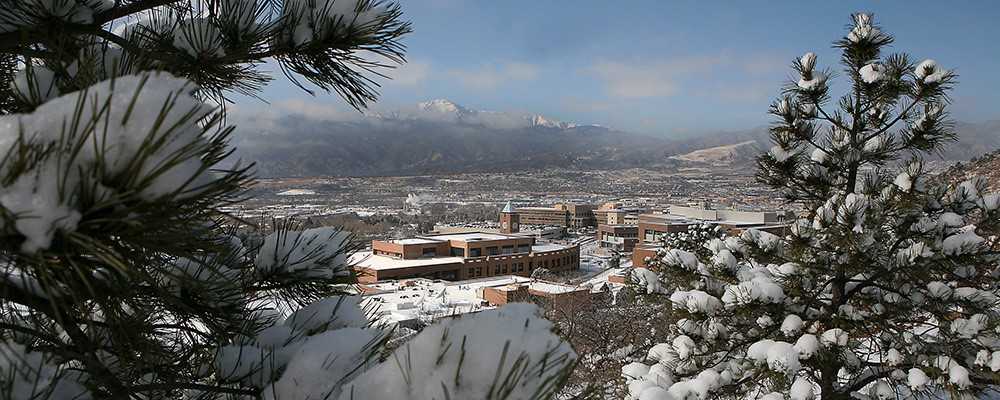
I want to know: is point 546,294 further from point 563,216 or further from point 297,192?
point 297,192

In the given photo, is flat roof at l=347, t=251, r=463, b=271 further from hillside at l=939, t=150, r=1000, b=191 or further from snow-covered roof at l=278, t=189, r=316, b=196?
snow-covered roof at l=278, t=189, r=316, b=196

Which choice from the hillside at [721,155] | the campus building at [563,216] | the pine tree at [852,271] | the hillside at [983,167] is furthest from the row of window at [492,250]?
the hillside at [721,155]

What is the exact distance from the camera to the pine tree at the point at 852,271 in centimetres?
373

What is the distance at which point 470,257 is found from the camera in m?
34.6

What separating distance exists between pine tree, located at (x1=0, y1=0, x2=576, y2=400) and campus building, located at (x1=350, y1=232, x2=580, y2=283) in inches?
1129

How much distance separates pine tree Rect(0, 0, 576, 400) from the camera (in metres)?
0.48

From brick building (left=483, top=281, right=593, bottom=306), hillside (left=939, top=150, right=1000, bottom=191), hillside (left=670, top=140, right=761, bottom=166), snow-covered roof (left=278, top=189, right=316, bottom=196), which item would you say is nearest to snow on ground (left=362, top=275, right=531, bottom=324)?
brick building (left=483, top=281, right=593, bottom=306)

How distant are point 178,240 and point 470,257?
112 ft

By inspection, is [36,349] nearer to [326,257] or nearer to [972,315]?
[326,257]

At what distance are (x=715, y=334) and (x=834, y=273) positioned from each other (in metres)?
1.01

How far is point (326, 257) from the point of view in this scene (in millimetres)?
1483

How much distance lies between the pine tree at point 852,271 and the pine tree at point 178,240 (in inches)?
110

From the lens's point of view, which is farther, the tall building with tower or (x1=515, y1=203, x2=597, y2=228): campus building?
(x1=515, y1=203, x2=597, y2=228): campus building

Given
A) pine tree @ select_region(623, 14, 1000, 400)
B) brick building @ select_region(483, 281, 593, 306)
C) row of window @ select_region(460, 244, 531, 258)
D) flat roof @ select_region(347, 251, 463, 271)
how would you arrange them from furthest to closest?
row of window @ select_region(460, 244, 531, 258) < flat roof @ select_region(347, 251, 463, 271) < brick building @ select_region(483, 281, 593, 306) < pine tree @ select_region(623, 14, 1000, 400)
